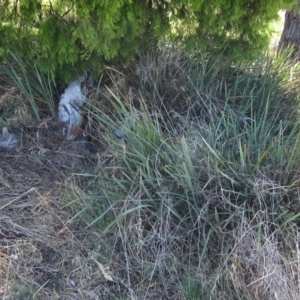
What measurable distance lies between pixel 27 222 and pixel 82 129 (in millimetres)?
973

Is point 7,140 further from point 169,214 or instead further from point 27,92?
point 169,214

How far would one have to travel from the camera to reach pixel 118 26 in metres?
3.73

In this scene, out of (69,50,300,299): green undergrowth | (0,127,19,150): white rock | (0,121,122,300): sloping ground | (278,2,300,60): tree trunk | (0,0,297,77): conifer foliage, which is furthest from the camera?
(278,2,300,60): tree trunk

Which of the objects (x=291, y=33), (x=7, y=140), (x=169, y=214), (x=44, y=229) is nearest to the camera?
(x=169, y=214)

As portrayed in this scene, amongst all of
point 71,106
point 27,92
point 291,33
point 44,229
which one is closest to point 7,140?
point 27,92

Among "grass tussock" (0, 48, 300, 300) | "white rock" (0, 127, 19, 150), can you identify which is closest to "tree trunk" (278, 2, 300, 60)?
"grass tussock" (0, 48, 300, 300)

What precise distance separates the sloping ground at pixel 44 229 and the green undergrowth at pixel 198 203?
0.41 feet

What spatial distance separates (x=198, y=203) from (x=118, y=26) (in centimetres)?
141

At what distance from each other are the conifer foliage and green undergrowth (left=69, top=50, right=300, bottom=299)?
1.56 ft

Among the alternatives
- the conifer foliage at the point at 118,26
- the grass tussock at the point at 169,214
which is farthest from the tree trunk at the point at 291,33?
the grass tussock at the point at 169,214

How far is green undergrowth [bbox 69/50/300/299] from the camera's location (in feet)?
9.58

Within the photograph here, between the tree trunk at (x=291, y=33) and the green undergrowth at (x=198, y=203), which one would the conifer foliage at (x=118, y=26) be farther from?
the tree trunk at (x=291, y=33)

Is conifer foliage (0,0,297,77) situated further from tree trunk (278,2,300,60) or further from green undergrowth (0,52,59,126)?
tree trunk (278,2,300,60)

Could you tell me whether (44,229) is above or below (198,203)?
below
